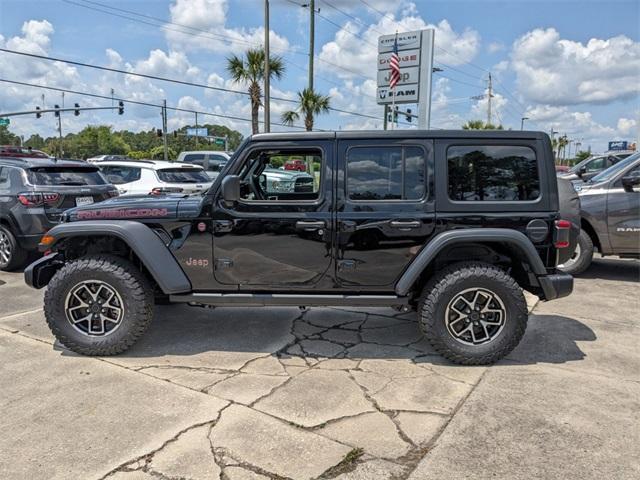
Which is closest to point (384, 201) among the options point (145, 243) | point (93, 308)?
point (145, 243)

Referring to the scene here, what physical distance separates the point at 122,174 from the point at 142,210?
6476 millimetres

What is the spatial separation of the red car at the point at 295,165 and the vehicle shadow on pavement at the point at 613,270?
486 centimetres

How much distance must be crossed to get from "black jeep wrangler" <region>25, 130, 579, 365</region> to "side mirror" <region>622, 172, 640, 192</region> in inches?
115

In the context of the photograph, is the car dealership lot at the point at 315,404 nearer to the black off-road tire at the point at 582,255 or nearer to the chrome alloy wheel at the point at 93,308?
the chrome alloy wheel at the point at 93,308

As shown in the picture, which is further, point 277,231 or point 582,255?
point 582,255

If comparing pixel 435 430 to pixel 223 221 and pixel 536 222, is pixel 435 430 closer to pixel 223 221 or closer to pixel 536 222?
pixel 536 222

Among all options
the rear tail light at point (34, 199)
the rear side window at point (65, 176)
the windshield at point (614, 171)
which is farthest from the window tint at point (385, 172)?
the rear side window at point (65, 176)

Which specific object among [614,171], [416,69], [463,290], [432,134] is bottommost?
[463,290]

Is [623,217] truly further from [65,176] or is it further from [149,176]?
[149,176]

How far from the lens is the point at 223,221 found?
3797 mm

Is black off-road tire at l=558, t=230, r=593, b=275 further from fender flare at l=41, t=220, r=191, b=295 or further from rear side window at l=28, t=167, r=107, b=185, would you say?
rear side window at l=28, t=167, r=107, b=185

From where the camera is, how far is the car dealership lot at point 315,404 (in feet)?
8.39

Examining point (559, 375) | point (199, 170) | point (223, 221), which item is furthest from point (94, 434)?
point (199, 170)

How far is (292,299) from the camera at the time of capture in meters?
3.89
